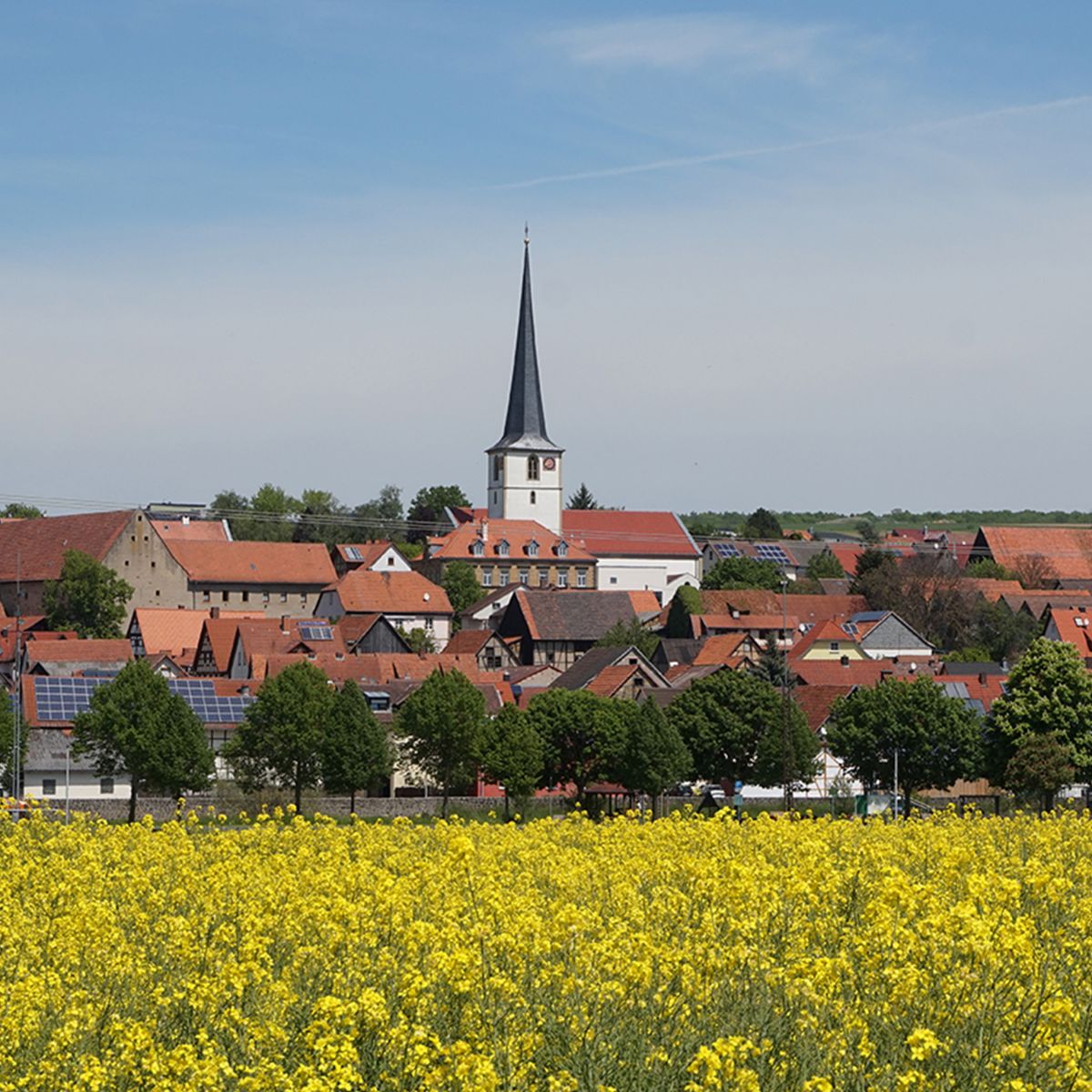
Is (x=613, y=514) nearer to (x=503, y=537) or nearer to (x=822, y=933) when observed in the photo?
(x=503, y=537)

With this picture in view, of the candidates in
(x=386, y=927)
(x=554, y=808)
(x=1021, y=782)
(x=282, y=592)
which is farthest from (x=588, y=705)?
(x=282, y=592)

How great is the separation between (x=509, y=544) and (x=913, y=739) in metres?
88.4

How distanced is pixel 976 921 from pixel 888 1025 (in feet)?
3.70

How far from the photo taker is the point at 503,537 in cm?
14912

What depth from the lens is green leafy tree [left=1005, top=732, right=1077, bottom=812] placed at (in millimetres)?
55344

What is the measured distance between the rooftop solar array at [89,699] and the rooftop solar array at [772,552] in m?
99.1

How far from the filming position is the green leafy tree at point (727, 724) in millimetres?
64812

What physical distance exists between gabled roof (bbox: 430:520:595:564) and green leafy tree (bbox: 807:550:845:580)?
1808 centimetres

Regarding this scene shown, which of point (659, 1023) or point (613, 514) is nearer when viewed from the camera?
point (659, 1023)

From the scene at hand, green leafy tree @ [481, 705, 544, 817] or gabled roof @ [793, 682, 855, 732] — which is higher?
gabled roof @ [793, 682, 855, 732]

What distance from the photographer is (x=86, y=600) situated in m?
114

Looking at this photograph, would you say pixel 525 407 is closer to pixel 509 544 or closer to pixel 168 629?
pixel 509 544

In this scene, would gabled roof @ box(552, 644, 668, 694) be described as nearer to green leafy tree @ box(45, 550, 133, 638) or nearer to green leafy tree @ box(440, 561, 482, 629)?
green leafy tree @ box(45, 550, 133, 638)

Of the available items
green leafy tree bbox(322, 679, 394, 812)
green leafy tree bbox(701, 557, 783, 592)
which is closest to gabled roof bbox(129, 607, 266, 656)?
green leafy tree bbox(701, 557, 783, 592)
